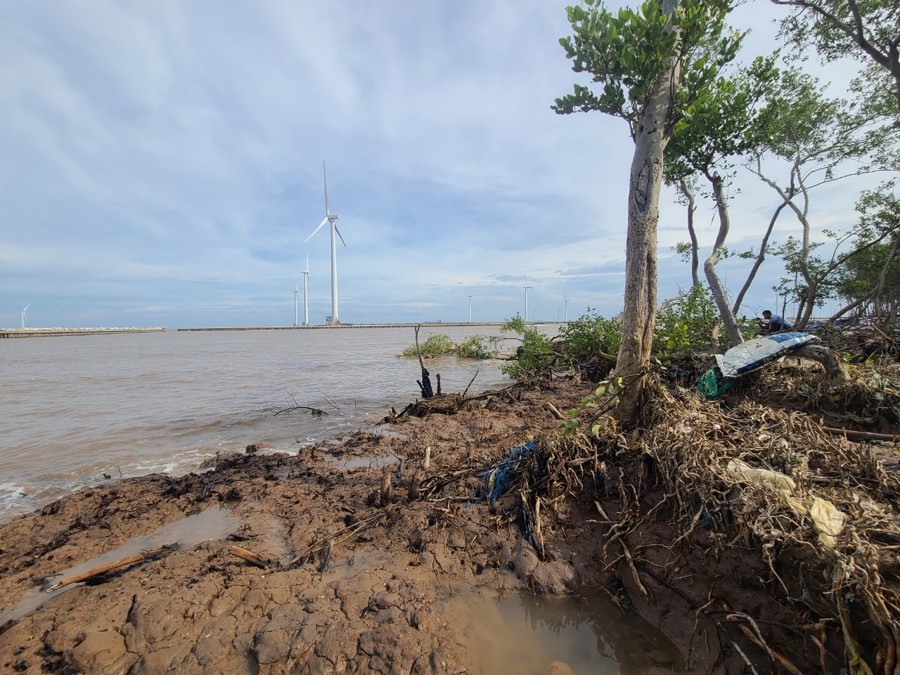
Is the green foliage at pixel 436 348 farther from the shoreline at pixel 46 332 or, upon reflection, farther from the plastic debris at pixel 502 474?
the shoreline at pixel 46 332

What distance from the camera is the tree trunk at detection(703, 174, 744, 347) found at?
8.16m

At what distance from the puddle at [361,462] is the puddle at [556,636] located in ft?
10.1

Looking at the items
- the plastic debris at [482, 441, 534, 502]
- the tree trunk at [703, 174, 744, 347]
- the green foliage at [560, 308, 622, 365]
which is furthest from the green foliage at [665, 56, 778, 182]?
the plastic debris at [482, 441, 534, 502]

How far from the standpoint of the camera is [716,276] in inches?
337

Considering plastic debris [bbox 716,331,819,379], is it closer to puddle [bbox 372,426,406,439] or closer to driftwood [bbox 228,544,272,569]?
puddle [bbox 372,426,406,439]

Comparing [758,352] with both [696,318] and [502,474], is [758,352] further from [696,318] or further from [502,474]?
[502,474]

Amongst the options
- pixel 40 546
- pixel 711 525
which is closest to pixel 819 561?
pixel 711 525

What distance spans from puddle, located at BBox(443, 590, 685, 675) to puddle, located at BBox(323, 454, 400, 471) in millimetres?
3078

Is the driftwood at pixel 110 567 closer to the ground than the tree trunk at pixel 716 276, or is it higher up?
closer to the ground

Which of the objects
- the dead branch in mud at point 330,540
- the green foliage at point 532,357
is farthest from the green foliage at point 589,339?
the dead branch in mud at point 330,540

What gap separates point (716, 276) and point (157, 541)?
1021 cm

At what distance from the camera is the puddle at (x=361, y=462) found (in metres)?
5.83

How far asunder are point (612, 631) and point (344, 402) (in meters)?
9.60

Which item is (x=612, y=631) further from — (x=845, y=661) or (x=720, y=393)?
(x=720, y=393)
